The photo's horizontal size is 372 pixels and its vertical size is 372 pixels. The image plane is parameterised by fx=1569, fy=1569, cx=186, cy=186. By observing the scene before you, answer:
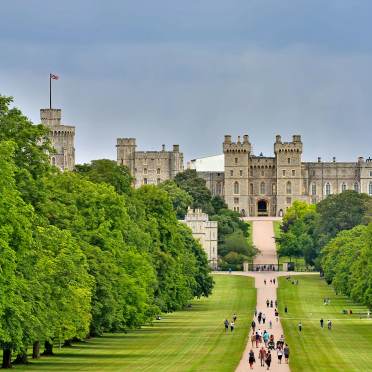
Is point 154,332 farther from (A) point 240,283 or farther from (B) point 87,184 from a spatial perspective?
(A) point 240,283

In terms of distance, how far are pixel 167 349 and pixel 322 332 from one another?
49.8ft

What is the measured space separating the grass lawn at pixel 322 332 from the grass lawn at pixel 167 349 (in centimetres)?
232

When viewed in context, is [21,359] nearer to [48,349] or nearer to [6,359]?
[6,359]

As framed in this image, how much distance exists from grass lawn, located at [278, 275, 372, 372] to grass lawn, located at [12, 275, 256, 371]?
91.2 inches

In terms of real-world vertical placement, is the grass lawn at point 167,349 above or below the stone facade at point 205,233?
below

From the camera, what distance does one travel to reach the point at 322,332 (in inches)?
2844

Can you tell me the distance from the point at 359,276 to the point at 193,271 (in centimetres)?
1759

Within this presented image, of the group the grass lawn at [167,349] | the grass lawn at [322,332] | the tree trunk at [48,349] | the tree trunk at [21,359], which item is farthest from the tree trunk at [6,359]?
the grass lawn at [322,332]

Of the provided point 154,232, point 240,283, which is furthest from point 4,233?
point 240,283

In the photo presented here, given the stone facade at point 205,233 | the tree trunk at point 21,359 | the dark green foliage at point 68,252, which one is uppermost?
the stone facade at point 205,233

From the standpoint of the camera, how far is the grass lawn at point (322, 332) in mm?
52519

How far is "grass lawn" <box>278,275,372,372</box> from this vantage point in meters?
52.5

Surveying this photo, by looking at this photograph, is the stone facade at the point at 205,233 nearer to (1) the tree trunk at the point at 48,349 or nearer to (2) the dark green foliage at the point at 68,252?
(2) the dark green foliage at the point at 68,252

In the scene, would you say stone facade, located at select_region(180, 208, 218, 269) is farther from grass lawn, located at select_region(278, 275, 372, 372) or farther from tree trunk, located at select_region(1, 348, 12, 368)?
tree trunk, located at select_region(1, 348, 12, 368)
